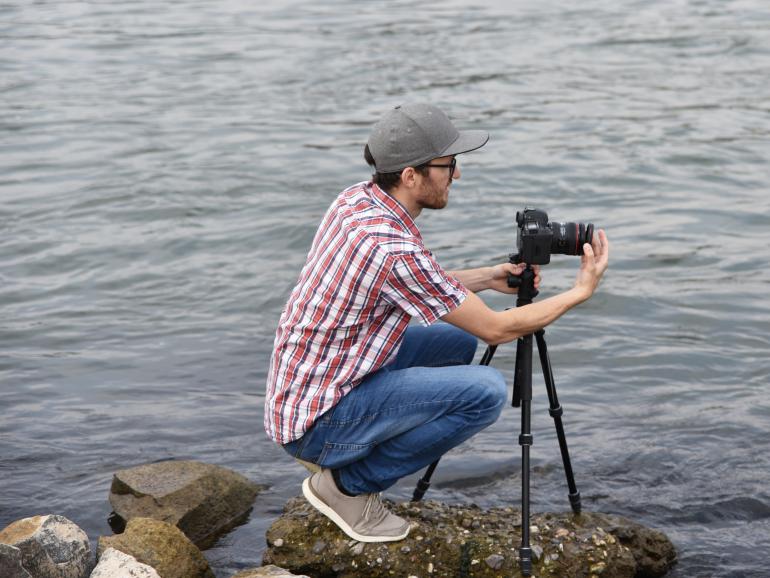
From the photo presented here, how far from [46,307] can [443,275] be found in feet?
18.3

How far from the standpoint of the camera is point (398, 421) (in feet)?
14.5

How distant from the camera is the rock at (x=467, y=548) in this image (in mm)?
4562

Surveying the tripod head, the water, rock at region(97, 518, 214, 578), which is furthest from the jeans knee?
rock at region(97, 518, 214, 578)

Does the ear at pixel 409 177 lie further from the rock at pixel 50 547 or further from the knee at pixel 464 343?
the rock at pixel 50 547

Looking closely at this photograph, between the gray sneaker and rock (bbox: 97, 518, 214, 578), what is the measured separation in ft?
1.87

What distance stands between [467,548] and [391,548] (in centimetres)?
31

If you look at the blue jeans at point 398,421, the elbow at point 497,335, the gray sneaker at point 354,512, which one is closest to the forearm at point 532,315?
the elbow at point 497,335

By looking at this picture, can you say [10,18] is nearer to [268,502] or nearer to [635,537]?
[268,502]

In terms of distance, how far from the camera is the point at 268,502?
5.74 metres

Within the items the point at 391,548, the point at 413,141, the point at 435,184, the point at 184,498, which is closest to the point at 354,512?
the point at 391,548

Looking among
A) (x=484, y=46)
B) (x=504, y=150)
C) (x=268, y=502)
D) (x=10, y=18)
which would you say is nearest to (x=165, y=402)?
(x=268, y=502)

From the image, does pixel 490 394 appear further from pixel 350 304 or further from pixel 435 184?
pixel 435 184

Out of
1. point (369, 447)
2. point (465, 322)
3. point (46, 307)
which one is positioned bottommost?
point (46, 307)

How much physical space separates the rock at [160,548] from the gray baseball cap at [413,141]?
1752 mm
